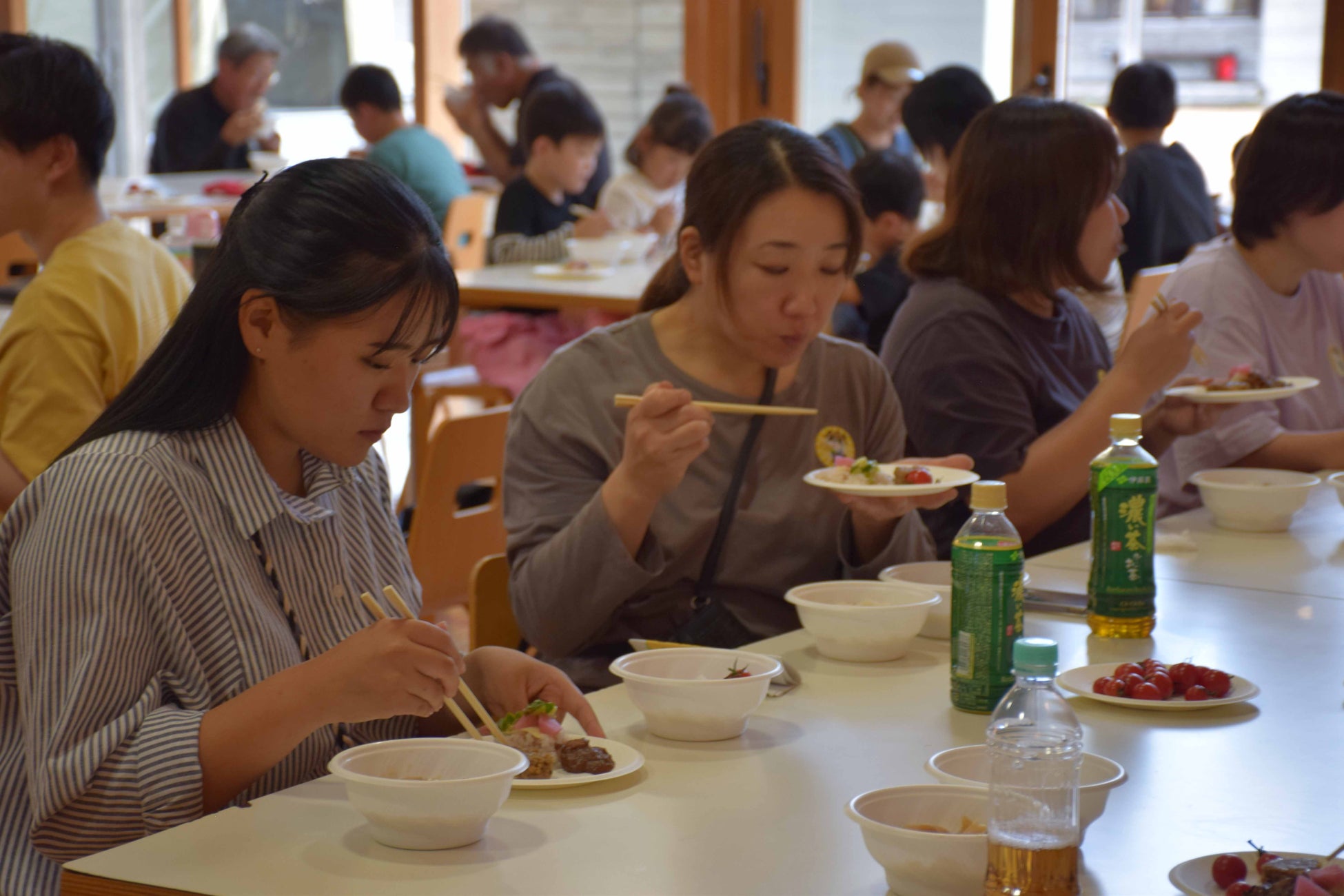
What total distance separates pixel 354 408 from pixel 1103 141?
149 centimetres

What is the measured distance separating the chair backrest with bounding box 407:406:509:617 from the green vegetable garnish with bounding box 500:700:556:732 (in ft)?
3.87

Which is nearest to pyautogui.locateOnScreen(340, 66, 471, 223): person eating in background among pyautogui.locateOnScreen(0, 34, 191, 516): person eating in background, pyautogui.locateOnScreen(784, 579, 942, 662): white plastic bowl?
pyautogui.locateOnScreen(0, 34, 191, 516): person eating in background

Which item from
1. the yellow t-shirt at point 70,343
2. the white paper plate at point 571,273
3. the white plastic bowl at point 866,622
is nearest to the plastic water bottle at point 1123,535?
the white plastic bowl at point 866,622

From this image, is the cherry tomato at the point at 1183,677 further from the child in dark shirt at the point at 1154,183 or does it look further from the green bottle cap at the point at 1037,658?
the child in dark shirt at the point at 1154,183

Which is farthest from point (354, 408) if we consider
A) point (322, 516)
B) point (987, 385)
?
point (987, 385)

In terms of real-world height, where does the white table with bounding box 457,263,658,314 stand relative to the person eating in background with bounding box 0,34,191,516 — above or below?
below

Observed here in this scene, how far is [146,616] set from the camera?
1.28 meters

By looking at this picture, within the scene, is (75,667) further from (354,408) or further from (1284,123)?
(1284,123)

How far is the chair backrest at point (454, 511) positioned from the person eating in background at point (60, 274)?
20.5 inches

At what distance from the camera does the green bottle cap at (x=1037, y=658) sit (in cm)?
104

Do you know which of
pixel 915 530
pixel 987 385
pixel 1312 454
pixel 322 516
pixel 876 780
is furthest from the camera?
pixel 1312 454

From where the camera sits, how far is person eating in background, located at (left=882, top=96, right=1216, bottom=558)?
2295 mm

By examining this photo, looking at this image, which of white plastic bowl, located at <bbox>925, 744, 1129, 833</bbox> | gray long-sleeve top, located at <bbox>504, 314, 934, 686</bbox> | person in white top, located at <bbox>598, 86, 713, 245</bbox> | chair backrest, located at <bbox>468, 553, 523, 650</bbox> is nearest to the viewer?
white plastic bowl, located at <bbox>925, 744, 1129, 833</bbox>

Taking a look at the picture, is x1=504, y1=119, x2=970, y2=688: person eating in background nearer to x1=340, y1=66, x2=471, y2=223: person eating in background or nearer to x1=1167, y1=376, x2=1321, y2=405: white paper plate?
x1=1167, y1=376, x2=1321, y2=405: white paper plate
